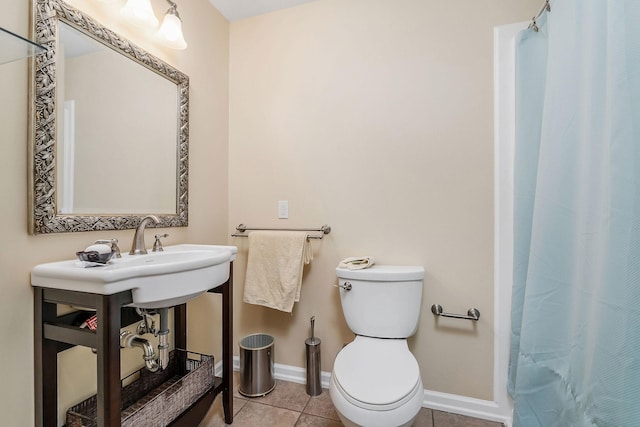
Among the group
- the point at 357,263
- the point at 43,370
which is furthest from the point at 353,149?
the point at 43,370

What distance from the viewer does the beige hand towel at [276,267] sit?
159 centimetres

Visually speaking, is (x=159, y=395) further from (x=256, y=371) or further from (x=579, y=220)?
(x=579, y=220)

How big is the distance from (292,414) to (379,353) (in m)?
0.60

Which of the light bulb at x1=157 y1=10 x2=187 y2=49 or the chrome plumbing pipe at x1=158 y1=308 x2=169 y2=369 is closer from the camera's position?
the chrome plumbing pipe at x1=158 y1=308 x2=169 y2=369

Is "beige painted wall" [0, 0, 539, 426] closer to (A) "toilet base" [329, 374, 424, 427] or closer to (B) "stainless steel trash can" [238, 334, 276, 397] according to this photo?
(B) "stainless steel trash can" [238, 334, 276, 397]

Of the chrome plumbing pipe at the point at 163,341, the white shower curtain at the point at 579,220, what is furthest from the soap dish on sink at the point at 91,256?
the white shower curtain at the point at 579,220

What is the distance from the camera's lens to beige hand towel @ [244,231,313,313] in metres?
1.59

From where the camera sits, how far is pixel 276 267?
1.64 m

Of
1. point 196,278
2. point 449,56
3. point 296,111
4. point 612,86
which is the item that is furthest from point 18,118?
point 449,56

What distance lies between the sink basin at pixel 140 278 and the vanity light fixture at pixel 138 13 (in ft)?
3.28

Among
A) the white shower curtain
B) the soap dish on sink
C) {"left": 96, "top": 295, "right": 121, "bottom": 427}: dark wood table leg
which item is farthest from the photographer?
the soap dish on sink

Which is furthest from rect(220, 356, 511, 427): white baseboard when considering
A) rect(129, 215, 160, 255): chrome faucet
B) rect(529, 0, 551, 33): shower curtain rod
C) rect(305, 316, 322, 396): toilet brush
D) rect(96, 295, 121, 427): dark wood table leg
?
rect(529, 0, 551, 33): shower curtain rod

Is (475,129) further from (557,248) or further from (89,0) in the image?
(89,0)

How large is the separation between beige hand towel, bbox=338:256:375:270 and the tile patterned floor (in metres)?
0.75
